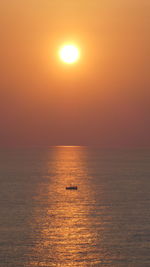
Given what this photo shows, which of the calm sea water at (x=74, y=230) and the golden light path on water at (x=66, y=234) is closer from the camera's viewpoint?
the golden light path on water at (x=66, y=234)

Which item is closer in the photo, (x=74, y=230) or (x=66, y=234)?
(x=66, y=234)

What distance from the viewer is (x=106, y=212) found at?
294ft

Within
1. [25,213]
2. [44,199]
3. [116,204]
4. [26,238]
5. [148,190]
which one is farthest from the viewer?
[148,190]

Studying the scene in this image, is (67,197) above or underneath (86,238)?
above

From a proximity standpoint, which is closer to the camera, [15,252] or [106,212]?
[15,252]

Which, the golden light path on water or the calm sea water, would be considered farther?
the calm sea water

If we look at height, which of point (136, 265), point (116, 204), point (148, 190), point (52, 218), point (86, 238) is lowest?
point (136, 265)

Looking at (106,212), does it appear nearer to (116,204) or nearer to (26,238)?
(116,204)

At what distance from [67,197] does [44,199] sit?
9.61 m

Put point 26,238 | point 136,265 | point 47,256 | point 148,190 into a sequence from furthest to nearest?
point 148,190 → point 26,238 → point 47,256 → point 136,265

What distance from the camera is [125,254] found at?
54.7m

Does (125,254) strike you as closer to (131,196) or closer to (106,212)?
(106,212)

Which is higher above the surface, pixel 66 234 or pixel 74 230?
pixel 74 230

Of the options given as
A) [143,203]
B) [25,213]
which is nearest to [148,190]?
[143,203]
